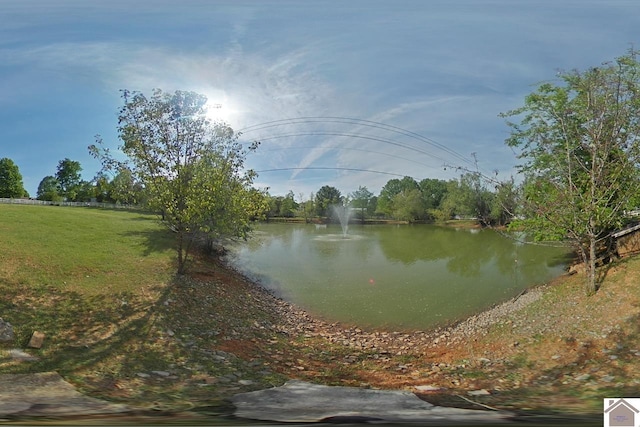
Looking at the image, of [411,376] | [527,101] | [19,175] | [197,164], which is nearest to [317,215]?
[19,175]

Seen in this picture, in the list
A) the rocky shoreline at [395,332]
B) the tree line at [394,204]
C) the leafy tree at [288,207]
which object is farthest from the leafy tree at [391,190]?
the rocky shoreline at [395,332]

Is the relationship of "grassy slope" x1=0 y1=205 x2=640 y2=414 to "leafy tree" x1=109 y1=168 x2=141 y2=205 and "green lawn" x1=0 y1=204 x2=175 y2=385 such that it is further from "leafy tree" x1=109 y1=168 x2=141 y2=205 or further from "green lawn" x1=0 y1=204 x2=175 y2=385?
"leafy tree" x1=109 y1=168 x2=141 y2=205

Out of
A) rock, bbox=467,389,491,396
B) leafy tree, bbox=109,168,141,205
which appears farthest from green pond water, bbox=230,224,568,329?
leafy tree, bbox=109,168,141,205

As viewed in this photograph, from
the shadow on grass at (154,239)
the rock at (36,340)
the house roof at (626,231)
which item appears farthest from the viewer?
the shadow on grass at (154,239)

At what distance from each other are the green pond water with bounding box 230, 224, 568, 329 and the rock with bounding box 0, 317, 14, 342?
23.9ft

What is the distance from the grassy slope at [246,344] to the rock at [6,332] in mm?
144

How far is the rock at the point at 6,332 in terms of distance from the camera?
17.4 ft

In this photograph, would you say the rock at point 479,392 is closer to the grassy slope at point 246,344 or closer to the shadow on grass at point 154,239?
the grassy slope at point 246,344

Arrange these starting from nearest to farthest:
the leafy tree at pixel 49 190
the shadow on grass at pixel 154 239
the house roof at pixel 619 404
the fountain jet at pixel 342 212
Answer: the house roof at pixel 619 404, the shadow on grass at pixel 154 239, the leafy tree at pixel 49 190, the fountain jet at pixel 342 212

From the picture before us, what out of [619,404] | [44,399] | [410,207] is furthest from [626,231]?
[410,207]

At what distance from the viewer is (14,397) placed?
3.60 meters

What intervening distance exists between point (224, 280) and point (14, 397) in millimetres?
9113

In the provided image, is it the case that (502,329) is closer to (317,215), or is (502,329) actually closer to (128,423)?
(128,423)

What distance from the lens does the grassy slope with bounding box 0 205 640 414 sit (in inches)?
183
